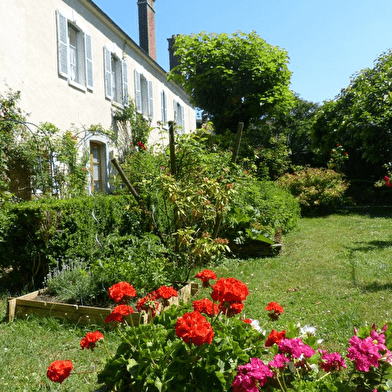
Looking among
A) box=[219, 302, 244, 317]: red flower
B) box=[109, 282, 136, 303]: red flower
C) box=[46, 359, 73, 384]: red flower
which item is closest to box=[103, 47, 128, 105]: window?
box=[109, 282, 136, 303]: red flower

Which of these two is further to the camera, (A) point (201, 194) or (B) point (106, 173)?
(B) point (106, 173)

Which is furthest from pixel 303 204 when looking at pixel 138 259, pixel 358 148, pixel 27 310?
pixel 27 310

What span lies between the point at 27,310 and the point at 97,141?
7.44 m

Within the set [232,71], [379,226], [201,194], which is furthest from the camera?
[232,71]

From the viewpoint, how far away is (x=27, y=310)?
4.03 metres

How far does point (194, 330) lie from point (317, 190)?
38.4ft

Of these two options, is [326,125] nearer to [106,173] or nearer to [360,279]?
[106,173]

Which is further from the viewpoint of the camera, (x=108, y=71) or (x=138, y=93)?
(x=138, y=93)

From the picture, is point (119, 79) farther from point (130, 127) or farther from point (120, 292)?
point (120, 292)

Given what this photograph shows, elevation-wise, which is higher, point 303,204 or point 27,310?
point 303,204

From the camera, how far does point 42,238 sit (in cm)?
486

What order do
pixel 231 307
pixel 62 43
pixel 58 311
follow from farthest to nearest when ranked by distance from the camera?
pixel 62 43, pixel 58 311, pixel 231 307

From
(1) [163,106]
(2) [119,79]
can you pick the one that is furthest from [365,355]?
(1) [163,106]

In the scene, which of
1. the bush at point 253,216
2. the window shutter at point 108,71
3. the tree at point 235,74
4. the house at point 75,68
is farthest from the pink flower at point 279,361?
the tree at point 235,74
